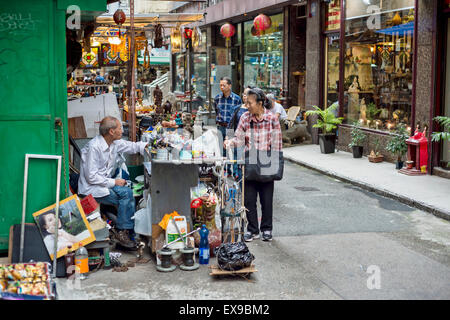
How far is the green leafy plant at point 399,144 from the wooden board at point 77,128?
702cm

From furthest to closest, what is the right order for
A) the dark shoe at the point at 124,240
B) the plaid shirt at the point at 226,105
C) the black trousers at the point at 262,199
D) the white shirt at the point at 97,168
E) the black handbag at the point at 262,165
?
1. the plaid shirt at the point at 226,105
2. the black trousers at the point at 262,199
3. the black handbag at the point at 262,165
4. the dark shoe at the point at 124,240
5. the white shirt at the point at 97,168

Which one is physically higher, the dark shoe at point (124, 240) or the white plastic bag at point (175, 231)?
the white plastic bag at point (175, 231)

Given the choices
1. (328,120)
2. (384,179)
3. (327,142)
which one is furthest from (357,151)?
(384,179)

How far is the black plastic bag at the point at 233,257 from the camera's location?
610cm

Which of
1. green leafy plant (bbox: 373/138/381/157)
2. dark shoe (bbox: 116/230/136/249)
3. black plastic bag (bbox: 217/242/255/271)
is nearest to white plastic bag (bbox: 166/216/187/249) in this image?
black plastic bag (bbox: 217/242/255/271)

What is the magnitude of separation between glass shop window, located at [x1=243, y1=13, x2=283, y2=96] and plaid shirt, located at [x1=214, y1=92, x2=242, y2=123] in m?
9.67

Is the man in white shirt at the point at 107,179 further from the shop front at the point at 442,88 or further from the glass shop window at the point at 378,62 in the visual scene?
the glass shop window at the point at 378,62

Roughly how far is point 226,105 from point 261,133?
3493 mm

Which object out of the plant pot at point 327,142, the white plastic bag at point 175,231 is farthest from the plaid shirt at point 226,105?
the plant pot at point 327,142

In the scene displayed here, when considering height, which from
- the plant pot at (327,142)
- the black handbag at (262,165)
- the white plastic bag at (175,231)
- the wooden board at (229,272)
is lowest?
the wooden board at (229,272)

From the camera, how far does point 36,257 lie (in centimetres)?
614
